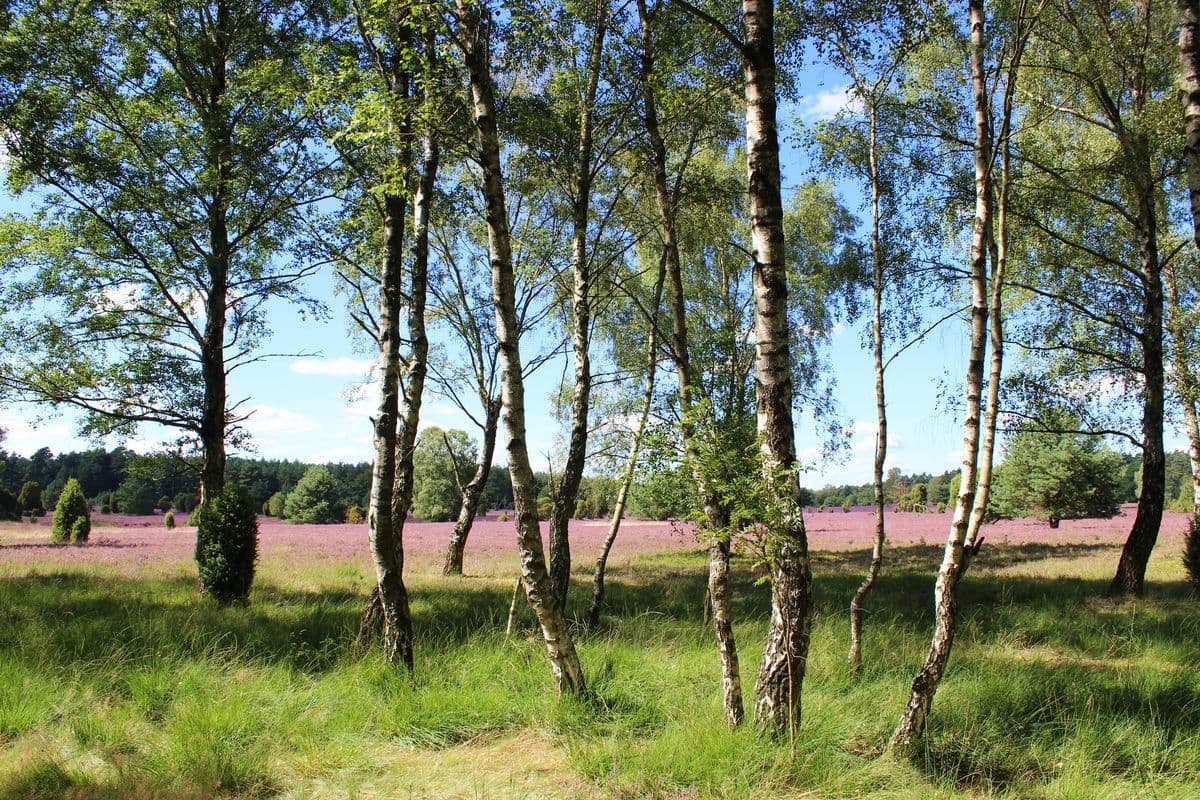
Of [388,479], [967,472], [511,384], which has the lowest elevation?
[388,479]

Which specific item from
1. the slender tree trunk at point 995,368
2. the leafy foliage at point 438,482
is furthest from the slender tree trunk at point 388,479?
the leafy foliage at point 438,482

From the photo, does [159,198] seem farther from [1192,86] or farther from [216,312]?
[1192,86]

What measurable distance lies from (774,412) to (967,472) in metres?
1.69

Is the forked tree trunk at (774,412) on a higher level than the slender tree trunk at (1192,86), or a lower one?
lower

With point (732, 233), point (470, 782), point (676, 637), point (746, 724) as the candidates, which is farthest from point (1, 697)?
point (732, 233)

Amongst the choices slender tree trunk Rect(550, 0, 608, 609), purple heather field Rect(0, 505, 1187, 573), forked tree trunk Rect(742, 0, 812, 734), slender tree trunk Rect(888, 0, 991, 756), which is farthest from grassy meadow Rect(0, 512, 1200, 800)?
purple heather field Rect(0, 505, 1187, 573)

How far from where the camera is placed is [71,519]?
965 inches

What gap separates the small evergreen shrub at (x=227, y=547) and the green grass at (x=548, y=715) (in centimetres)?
172

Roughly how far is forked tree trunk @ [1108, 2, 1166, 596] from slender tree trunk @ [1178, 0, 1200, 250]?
21.0ft

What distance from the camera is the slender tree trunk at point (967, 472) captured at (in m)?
4.48

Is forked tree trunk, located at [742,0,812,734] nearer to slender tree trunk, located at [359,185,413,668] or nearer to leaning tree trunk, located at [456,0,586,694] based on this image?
leaning tree trunk, located at [456,0,586,694]

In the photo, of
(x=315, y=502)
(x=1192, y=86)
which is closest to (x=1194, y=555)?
(x=1192, y=86)

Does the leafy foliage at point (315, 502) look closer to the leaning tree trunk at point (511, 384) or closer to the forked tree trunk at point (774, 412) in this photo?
the leaning tree trunk at point (511, 384)

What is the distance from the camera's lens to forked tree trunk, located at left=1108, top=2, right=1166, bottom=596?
1071 cm
